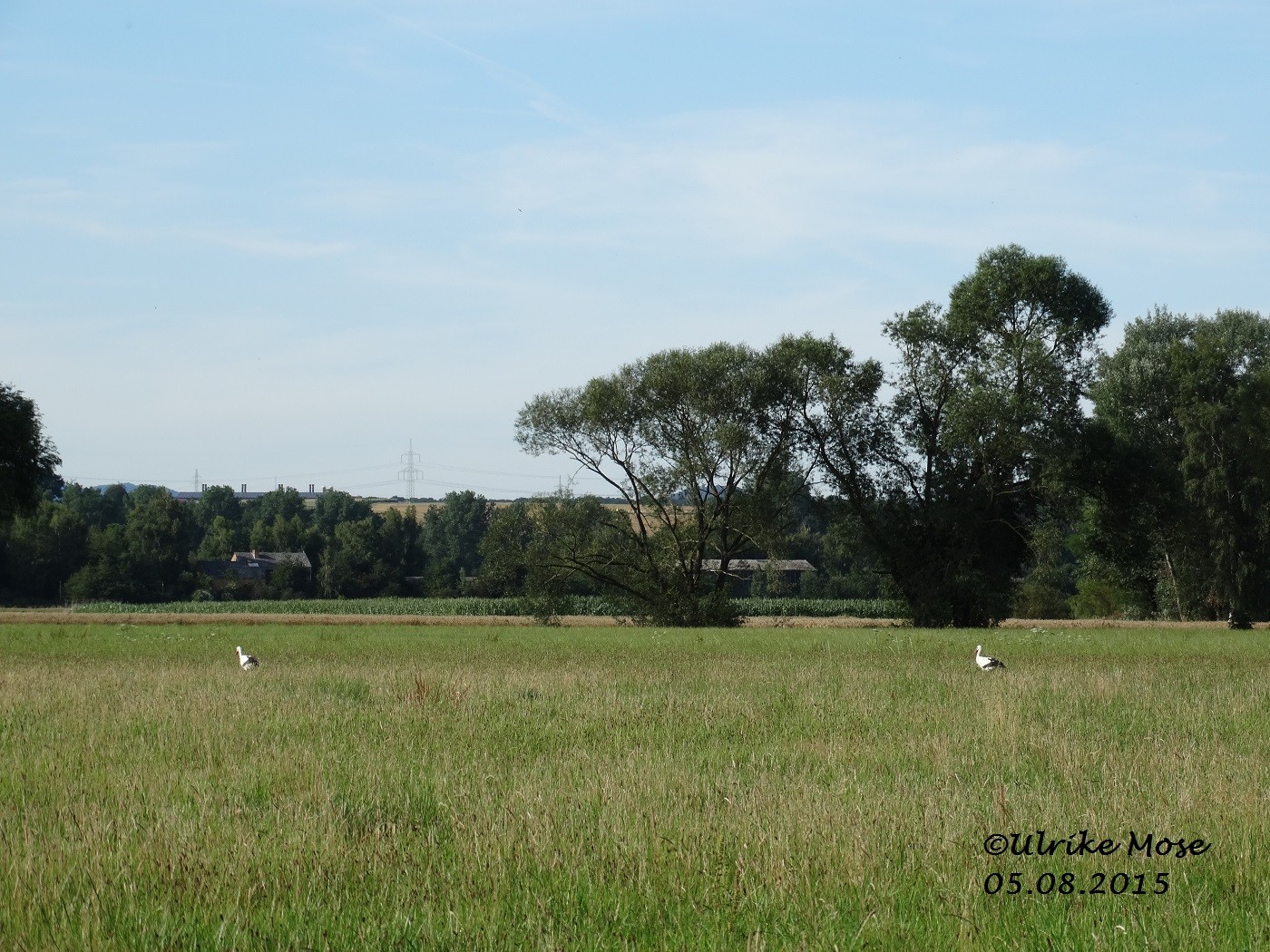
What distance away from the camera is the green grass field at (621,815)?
625 cm

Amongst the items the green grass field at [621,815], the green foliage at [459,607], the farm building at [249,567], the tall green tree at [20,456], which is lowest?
the green foliage at [459,607]

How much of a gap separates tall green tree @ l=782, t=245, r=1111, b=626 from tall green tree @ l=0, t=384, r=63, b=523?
32.6 meters

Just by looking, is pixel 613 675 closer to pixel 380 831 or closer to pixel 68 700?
pixel 68 700

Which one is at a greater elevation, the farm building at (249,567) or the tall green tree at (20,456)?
the tall green tree at (20,456)

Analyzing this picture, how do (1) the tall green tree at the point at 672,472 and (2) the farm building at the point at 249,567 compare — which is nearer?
(1) the tall green tree at the point at 672,472

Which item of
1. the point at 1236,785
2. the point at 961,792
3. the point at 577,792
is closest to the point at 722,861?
the point at 577,792

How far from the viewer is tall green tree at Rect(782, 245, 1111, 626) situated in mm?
52156

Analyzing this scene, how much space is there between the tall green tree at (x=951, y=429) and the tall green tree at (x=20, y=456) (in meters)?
32.6

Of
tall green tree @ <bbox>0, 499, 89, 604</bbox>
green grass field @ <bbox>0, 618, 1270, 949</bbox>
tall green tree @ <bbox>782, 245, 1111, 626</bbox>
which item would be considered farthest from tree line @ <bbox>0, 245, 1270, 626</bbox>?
tall green tree @ <bbox>0, 499, 89, 604</bbox>

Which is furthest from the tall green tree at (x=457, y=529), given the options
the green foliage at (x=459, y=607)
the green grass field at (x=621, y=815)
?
the green grass field at (x=621, y=815)

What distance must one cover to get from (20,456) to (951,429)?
37649mm

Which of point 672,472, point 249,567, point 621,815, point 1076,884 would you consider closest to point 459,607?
point 672,472

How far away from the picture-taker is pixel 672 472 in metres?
59.8

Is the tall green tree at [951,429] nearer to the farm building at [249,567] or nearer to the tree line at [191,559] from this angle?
the tree line at [191,559]
